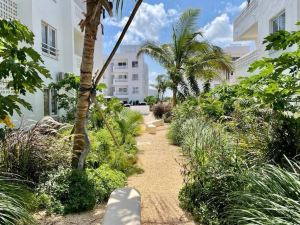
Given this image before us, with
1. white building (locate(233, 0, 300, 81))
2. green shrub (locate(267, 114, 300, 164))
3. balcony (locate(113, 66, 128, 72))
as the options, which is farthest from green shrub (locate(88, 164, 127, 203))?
balcony (locate(113, 66, 128, 72))

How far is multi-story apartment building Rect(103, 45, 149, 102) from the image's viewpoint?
68.7 metres

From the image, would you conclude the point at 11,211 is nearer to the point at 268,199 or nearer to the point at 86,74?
the point at 268,199

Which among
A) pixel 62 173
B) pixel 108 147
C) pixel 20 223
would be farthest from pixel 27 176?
pixel 108 147

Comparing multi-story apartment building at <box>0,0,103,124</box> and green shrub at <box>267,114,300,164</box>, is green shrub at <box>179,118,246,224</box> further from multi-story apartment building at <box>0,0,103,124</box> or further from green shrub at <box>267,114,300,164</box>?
multi-story apartment building at <box>0,0,103,124</box>

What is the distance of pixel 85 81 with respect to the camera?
A: 23.5ft

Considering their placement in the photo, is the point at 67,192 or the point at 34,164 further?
the point at 34,164

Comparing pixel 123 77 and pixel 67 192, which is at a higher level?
pixel 123 77

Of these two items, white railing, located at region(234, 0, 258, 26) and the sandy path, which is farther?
white railing, located at region(234, 0, 258, 26)

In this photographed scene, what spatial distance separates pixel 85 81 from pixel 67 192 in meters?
2.52

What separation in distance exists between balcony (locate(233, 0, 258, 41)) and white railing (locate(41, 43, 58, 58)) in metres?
11.9

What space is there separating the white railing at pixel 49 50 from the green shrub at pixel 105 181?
9.66 metres

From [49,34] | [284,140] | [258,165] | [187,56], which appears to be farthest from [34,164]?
[187,56]

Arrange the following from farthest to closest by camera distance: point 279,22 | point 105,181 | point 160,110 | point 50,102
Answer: point 160,110 < point 50,102 < point 279,22 < point 105,181

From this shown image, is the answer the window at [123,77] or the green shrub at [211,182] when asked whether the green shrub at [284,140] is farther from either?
the window at [123,77]
